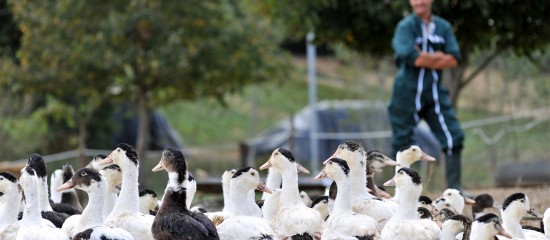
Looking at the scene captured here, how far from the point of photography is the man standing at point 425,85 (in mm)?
12266

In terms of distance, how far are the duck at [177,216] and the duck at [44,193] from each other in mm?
1230

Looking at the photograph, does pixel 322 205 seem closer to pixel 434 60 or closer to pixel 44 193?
pixel 44 193

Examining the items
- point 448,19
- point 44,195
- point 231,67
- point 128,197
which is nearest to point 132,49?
point 231,67

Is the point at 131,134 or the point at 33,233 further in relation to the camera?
the point at 131,134

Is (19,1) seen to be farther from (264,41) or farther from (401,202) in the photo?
(401,202)

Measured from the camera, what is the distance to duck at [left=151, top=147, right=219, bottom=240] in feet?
24.7

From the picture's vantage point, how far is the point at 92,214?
802 centimetres

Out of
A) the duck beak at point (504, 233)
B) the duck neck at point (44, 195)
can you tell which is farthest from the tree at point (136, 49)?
the duck beak at point (504, 233)

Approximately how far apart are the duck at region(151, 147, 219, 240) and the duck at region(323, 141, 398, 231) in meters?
1.52

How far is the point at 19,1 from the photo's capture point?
20328mm

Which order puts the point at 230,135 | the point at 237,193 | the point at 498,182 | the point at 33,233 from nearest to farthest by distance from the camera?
the point at 33,233 < the point at 237,193 < the point at 498,182 < the point at 230,135

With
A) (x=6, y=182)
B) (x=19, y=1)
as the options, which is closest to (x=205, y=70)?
(x=19, y=1)

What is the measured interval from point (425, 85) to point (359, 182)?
3430 mm

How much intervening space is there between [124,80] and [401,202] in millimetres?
13560
